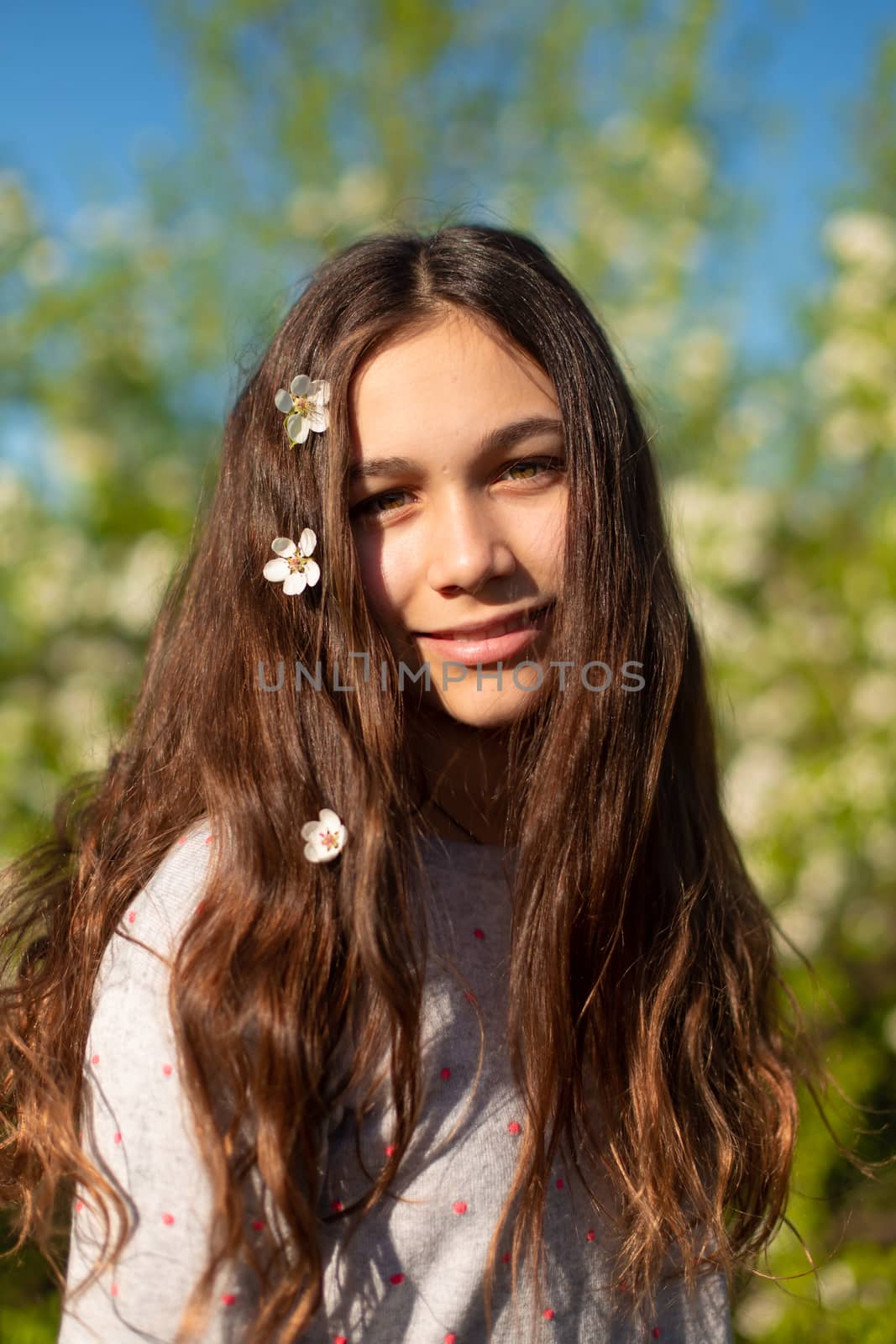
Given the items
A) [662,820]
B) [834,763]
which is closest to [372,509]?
[662,820]

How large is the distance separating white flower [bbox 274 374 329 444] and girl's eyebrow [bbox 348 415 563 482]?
75 millimetres

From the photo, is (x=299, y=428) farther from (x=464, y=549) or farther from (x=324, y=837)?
(x=324, y=837)

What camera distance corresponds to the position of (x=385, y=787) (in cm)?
132

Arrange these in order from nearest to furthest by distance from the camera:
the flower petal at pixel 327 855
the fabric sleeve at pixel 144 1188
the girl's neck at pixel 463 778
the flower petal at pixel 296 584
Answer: the fabric sleeve at pixel 144 1188
the flower petal at pixel 327 855
the flower petal at pixel 296 584
the girl's neck at pixel 463 778

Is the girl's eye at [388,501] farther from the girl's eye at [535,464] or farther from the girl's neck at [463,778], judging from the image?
the girl's neck at [463,778]

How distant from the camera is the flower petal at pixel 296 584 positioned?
135 cm

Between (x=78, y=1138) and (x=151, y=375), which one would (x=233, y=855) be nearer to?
(x=78, y=1138)

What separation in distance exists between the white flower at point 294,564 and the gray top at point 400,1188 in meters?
0.32

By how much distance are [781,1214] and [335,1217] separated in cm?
70

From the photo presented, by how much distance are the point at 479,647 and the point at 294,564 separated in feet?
0.85

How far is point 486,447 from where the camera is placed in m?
1.34

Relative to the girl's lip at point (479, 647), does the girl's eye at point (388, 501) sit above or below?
above

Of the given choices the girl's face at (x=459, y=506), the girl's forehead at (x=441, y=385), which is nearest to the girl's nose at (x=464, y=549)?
the girl's face at (x=459, y=506)

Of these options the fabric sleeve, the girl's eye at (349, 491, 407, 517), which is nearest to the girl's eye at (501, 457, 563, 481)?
the girl's eye at (349, 491, 407, 517)
